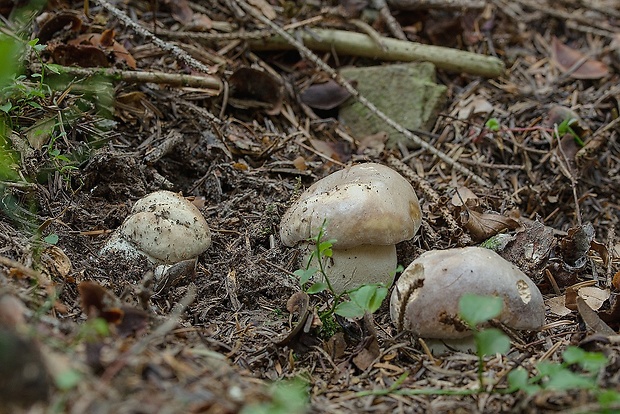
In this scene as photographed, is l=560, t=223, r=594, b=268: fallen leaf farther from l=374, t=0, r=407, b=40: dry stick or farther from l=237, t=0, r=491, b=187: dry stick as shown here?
l=374, t=0, r=407, b=40: dry stick

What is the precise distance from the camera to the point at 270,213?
3453 millimetres

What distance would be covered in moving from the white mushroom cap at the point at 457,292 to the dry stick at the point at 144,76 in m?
2.20

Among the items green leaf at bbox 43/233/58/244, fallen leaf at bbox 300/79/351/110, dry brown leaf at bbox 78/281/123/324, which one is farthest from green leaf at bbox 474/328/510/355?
fallen leaf at bbox 300/79/351/110

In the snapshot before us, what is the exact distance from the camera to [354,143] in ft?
14.6

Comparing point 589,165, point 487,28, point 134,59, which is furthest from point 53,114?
point 487,28

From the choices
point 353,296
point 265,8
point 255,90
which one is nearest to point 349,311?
point 353,296

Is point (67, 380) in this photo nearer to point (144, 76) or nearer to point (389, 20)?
point (144, 76)

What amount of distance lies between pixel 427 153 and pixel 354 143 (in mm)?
531

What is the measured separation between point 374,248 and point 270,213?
28.6 inches

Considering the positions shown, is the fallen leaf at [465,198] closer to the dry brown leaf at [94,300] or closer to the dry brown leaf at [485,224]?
the dry brown leaf at [485,224]

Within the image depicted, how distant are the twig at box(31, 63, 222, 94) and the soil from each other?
3.2 inches

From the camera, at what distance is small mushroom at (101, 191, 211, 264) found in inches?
115

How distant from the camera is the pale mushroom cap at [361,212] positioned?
280 cm

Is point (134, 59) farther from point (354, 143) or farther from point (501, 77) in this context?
point (501, 77)
